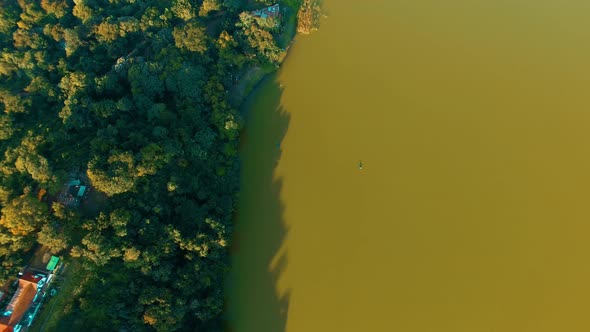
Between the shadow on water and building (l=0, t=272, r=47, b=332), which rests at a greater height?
the shadow on water

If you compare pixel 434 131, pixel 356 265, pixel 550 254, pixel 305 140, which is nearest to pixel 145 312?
pixel 356 265

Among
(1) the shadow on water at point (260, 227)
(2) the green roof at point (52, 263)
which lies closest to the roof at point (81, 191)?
(2) the green roof at point (52, 263)

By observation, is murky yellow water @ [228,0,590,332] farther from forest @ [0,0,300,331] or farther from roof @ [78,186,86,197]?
roof @ [78,186,86,197]

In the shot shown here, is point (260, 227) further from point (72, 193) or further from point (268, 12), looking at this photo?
point (268, 12)

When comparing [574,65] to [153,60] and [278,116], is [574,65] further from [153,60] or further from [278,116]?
[153,60]

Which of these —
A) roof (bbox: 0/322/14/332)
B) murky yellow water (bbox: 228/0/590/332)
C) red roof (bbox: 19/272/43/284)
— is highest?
murky yellow water (bbox: 228/0/590/332)

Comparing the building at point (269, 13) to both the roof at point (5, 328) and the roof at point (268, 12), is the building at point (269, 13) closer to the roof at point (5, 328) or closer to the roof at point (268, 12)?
the roof at point (268, 12)

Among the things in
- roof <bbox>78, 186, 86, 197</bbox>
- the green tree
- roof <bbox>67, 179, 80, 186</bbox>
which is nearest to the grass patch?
roof <bbox>78, 186, 86, 197</bbox>
